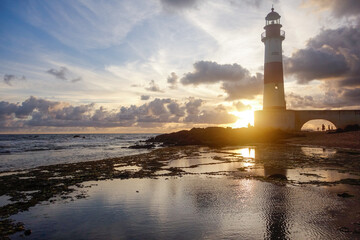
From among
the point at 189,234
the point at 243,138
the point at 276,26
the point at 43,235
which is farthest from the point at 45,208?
the point at 276,26

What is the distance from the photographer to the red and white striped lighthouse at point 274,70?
3747 centimetres

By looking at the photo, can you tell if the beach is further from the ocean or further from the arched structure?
the arched structure

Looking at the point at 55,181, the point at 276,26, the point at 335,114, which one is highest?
the point at 276,26

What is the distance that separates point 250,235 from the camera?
5.11 meters

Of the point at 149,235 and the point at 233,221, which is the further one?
the point at 233,221

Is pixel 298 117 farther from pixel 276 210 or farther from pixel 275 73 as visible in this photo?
pixel 276 210

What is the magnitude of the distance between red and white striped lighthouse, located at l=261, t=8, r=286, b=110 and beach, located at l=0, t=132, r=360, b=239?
27.1 meters

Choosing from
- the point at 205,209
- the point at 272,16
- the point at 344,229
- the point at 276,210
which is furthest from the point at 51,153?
the point at 272,16

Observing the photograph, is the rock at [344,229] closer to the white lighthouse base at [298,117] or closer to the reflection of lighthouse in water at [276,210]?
the reflection of lighthouse in water at [276,210]

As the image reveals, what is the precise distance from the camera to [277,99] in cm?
3747

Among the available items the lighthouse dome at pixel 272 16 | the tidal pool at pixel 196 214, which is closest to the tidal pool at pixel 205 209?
the tidal pool at pixel 196 214

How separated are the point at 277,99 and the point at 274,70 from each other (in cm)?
438

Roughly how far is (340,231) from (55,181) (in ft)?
35.7

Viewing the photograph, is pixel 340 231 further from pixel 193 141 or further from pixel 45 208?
pixel 193 141
